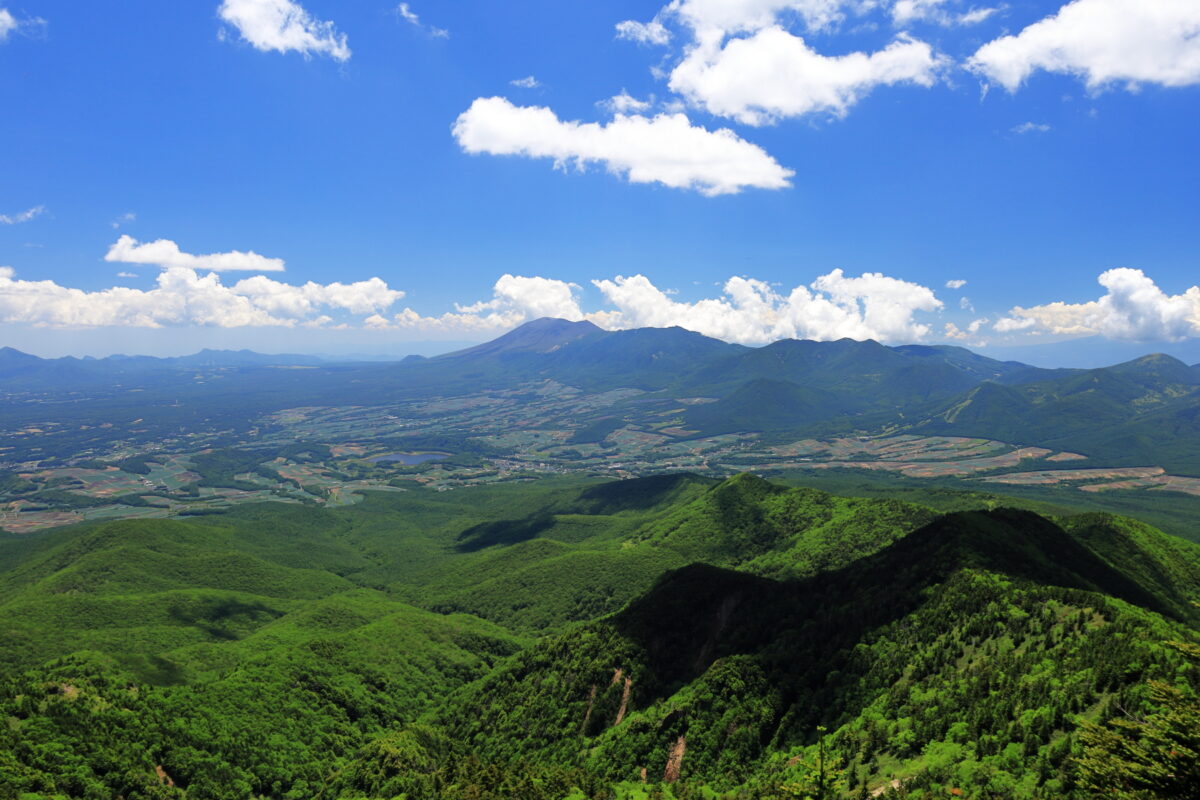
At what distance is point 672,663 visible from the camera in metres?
97.9

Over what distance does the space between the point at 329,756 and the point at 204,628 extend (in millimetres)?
79294

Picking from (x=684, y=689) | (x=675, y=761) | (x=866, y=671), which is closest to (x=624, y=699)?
(x=684, y=689)

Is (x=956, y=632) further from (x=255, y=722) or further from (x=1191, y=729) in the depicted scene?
(x=255, y=722)

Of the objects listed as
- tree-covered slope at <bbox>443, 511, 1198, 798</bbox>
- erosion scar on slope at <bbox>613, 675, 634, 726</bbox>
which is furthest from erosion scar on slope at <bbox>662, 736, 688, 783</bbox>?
erosion scar on slope at <bbox>613, 675, 634, 726</bbox>

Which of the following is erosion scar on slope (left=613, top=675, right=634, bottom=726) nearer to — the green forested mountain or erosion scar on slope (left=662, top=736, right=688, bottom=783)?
the green forested mountain

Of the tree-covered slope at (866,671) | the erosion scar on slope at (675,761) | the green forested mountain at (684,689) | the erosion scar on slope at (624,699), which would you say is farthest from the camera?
the erosion scar on slope at (624,699)

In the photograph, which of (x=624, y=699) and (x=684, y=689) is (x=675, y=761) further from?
(x=624, y=699)

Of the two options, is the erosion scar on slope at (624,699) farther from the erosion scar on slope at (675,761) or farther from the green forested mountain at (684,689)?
the erosion scar on slope at (675,761)

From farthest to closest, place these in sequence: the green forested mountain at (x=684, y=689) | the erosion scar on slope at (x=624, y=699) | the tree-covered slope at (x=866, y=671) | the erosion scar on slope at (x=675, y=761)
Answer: the erosion scar on slope at (x=624, y=699) < the erosion scar on slope at (x=675, y=761) < the green forested mountain at (x=684, y=689) < the tree-covered slope at (x=866, y=671)

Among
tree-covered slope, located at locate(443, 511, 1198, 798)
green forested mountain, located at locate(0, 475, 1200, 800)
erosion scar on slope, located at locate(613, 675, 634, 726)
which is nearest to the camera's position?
tree-covered slope, located at locate(443, 511, 1198, 798)

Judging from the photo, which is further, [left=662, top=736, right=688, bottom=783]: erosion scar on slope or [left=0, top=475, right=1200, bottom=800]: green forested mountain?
[left=662, top=736, right=688, bottom=783]: erosion scar on slope

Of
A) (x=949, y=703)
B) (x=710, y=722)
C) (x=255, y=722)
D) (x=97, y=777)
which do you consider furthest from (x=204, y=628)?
(x=949, y=703)

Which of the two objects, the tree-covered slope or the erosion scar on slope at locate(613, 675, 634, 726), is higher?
the tree-covered slope

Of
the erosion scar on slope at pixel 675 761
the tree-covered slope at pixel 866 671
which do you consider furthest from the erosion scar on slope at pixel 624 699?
the erosion scar on slope at pixel 675 761
